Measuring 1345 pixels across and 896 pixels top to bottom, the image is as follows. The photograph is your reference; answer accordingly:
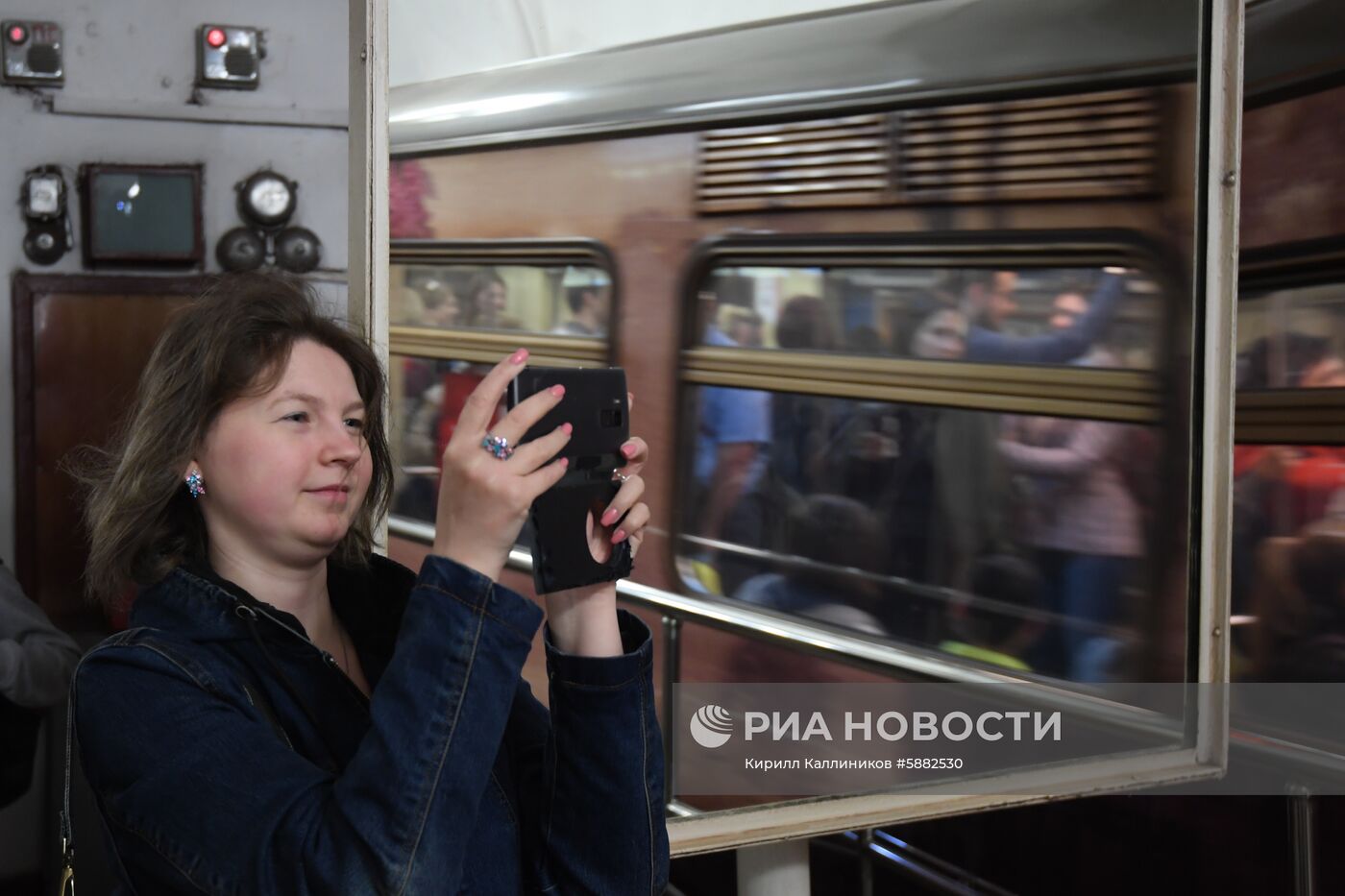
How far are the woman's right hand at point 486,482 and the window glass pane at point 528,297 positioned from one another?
1261 mm

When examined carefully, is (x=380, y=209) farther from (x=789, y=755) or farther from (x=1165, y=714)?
(x=1165, y=714)

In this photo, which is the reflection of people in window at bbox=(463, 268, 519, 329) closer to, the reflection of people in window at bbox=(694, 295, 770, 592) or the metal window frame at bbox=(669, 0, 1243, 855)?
the reflection of people in window at bbox=(694, 295, 770, 592)

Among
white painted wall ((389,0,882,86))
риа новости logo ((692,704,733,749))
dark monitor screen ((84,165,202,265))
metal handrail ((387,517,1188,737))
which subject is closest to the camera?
white painted wall ((389,0,882,86))

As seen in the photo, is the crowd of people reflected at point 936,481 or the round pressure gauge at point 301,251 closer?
the crowd of people reflected at point 936,481

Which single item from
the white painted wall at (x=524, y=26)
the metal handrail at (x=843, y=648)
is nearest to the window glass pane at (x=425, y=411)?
the metal handrail at (x=843, y=648)

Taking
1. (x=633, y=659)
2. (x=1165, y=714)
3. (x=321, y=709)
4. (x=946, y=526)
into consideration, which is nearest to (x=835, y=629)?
(x=946, y=526)

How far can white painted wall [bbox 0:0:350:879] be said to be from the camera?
9.51 feet

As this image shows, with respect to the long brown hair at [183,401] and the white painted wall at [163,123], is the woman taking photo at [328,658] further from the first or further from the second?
the white painted wall at [163,123]

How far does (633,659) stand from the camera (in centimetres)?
102

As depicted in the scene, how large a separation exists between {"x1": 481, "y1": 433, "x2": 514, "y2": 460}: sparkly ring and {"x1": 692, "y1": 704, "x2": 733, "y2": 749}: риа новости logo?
2.80ft

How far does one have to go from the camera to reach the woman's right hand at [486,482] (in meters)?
0.81

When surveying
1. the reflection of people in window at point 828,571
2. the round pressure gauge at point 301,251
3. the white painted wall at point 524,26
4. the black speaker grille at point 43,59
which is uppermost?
the black speaker grille at point 43,59

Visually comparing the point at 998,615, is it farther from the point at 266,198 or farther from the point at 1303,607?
the point at 266,198

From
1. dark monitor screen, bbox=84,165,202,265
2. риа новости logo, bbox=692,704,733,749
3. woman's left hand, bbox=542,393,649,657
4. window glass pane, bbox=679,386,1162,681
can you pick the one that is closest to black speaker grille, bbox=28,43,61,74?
dark monitor screen, bbox=84,165,202,265
